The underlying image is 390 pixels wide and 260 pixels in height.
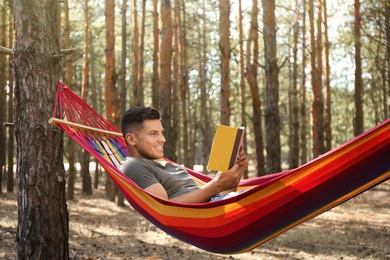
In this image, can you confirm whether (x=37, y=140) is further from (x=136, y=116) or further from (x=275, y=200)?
(x=275, y=200)

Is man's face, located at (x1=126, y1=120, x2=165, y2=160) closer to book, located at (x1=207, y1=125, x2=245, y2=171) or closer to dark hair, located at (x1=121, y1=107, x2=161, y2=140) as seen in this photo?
dark hair, located at (x1=121, y1=107, x2=161, y2=140)

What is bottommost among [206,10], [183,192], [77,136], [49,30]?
[183,192]

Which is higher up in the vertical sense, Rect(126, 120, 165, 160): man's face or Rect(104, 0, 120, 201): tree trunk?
Rect(104, 0, 120, 201): tree trunk

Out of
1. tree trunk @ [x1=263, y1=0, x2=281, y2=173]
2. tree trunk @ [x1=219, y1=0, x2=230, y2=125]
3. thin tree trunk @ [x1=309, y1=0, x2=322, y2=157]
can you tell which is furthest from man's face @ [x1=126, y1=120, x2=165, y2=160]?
thin tree trunk @ [x1=309, y1=0, x2=322, y2=157]

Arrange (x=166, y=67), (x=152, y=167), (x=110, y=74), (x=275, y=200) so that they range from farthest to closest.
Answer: (x=110, y=74) < (x=166, y=67) < (x=152, y=167) < (x=275, y=200)

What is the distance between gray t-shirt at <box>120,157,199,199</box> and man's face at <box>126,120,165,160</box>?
5cm

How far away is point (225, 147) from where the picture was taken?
254 cm

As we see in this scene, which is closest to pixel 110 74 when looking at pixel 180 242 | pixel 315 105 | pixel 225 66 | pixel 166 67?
pixel 166 67

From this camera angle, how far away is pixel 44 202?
316 cm

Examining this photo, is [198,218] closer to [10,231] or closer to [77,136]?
[77,136]

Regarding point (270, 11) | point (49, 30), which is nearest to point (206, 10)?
point (270, 11)

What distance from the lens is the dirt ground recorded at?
524cm

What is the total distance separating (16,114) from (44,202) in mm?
573

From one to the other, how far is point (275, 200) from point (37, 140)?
1.52 meters
